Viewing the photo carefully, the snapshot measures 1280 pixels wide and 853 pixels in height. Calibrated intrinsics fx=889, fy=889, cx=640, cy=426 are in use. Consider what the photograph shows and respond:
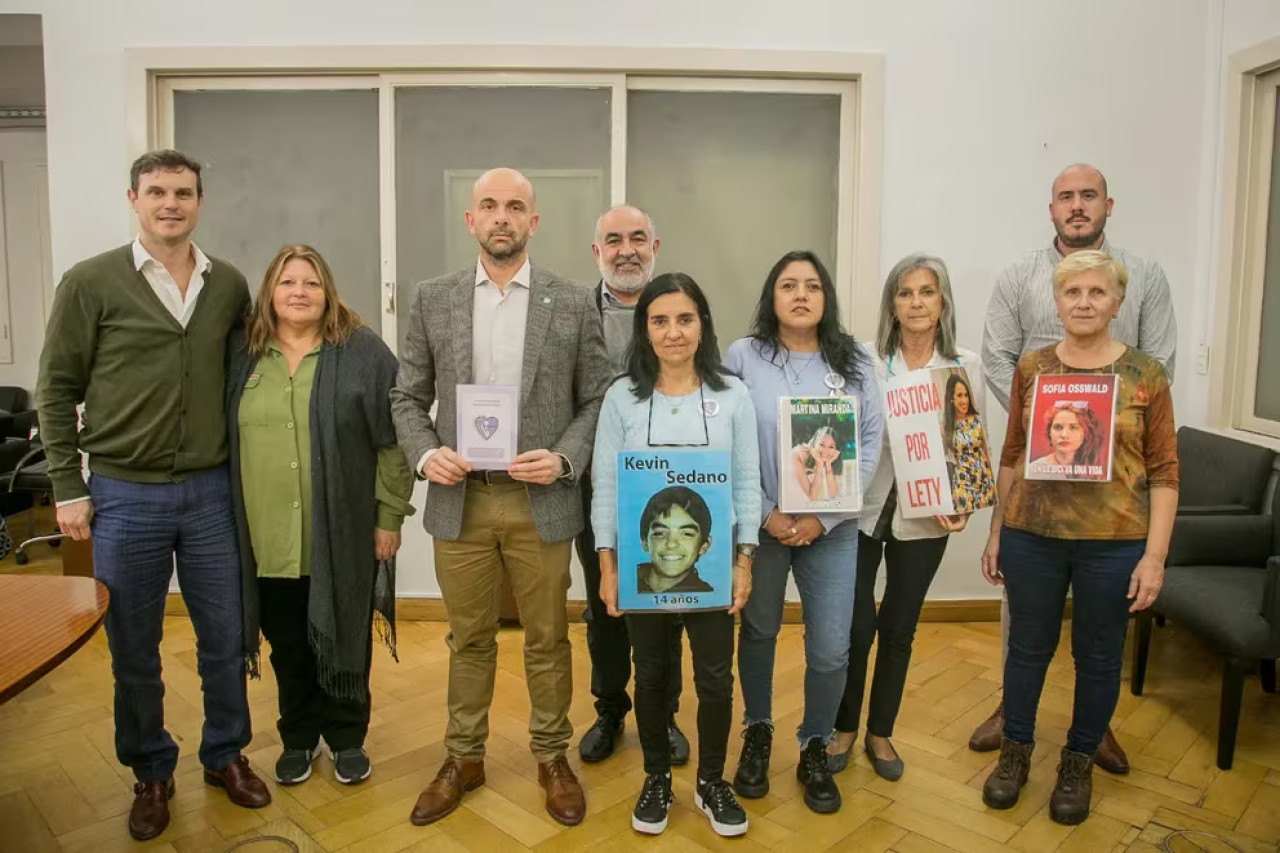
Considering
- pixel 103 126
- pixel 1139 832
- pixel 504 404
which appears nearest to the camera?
pixel 504 404

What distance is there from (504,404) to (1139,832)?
1977 millimetres

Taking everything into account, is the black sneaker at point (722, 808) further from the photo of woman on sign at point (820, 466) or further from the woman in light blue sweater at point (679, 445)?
the photo of woman on sign at point (820, 466)

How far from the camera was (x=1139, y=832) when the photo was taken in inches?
91.1

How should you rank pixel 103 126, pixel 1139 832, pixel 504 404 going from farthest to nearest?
pixel 103 126
pixel 1139 832
pixel 504 404

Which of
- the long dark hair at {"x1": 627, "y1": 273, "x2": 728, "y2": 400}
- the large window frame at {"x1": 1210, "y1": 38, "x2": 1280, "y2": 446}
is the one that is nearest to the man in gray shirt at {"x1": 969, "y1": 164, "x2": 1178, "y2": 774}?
the long dark hair at {"x1": 627, "y1": 273, "x2": 728, "y2": 400}

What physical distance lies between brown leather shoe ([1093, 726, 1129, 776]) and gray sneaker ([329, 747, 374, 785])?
214cm

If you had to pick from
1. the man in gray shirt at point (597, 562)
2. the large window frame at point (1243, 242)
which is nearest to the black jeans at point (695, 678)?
the man in gray shirt at point (597, 562)

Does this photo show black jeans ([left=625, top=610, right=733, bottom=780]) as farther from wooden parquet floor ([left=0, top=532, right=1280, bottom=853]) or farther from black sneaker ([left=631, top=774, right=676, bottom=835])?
wooden parquet floor ([left=0, top=532, right=1280, bottom=853])

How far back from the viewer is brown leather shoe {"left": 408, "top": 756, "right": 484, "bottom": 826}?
235cm

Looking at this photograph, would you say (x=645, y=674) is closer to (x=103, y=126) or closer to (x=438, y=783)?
(x=438, y=783)

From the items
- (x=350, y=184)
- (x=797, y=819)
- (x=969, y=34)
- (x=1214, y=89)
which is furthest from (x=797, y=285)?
(x=1214, y=89)

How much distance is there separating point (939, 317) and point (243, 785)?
7.46ft

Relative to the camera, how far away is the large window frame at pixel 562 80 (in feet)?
12.3

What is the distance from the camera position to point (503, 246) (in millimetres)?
2215
